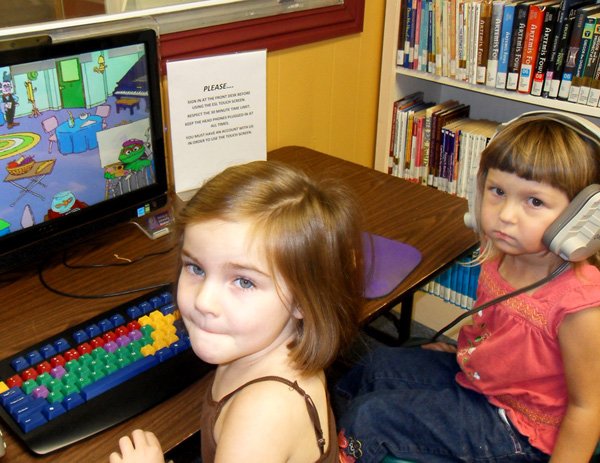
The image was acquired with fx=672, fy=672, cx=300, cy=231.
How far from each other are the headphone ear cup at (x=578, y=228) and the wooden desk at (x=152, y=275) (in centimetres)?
27

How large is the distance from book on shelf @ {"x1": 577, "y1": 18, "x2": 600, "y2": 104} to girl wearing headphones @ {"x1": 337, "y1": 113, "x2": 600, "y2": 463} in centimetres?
68

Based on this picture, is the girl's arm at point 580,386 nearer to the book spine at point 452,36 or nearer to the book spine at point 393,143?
the book spine at point 452,36

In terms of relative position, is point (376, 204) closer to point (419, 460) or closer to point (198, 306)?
point (419, 460)

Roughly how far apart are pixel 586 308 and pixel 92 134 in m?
0.86

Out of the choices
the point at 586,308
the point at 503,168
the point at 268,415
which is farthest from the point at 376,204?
the point at 268,415

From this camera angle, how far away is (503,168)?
108cm

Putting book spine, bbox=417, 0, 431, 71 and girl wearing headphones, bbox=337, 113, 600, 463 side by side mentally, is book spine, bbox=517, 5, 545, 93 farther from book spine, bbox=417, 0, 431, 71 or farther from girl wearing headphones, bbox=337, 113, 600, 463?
girl wearing headphones, bbox=337, 113, 600, 463

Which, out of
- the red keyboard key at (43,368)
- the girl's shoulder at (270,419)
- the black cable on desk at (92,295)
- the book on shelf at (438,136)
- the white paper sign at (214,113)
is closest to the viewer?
the girl's shoulder at (270,419)

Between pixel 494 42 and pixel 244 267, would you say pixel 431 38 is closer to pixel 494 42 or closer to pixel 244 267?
pixel 494 42

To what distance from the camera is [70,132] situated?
44.4 inches

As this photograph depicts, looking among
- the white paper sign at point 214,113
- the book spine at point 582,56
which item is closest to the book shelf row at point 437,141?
the book spine at point 582,56

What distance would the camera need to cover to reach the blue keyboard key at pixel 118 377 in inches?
35.2

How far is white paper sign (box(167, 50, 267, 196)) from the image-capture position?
1.39 metres

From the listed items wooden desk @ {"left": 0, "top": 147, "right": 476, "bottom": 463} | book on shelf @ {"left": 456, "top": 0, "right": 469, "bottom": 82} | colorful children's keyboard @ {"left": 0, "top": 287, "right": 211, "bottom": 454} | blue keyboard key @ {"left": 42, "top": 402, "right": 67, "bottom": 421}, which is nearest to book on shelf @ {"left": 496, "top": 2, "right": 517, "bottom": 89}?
book on shelf @ {"left": 456, "top": 0, "right": 469, "bottom": 82}
